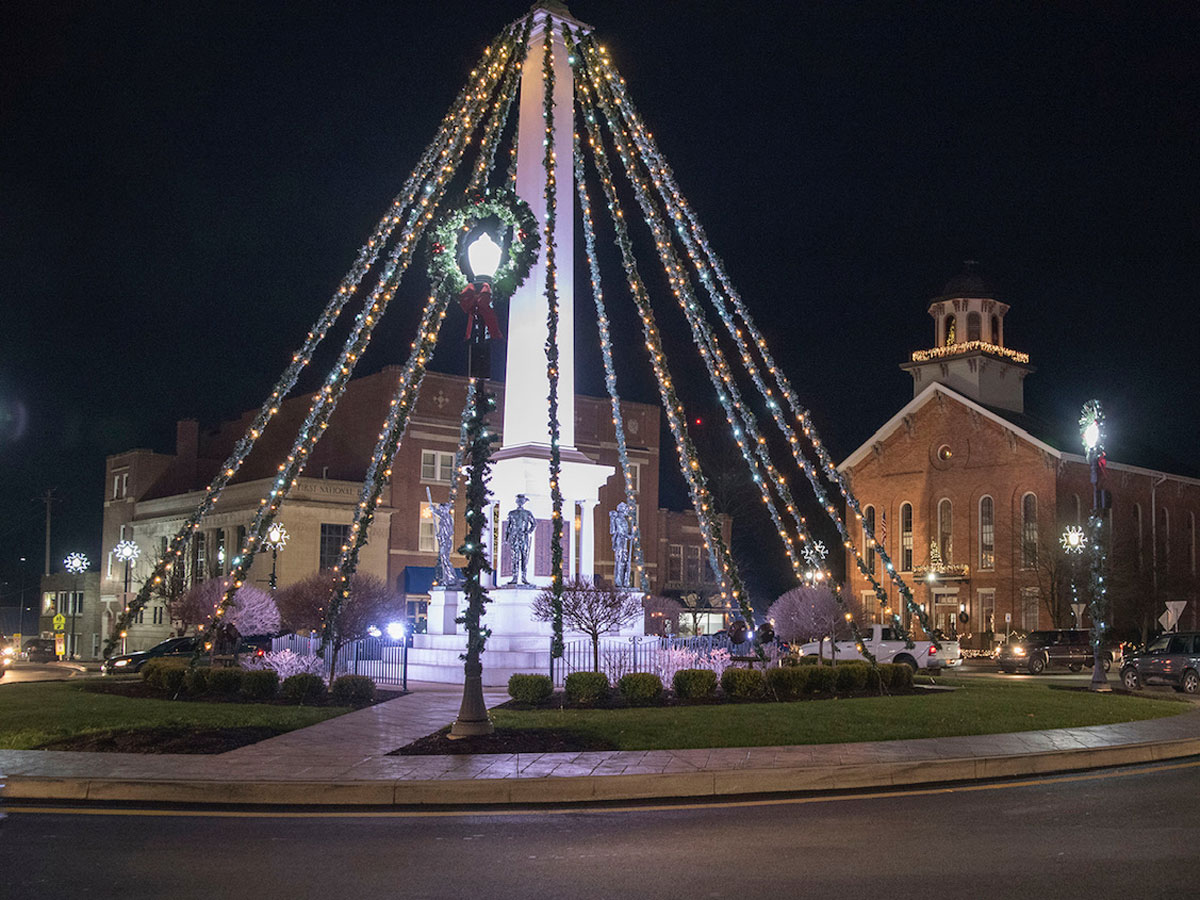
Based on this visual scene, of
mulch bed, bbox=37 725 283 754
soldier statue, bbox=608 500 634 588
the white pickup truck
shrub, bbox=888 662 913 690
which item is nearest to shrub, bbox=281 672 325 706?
mulch bed, bbox=37 725 283 754

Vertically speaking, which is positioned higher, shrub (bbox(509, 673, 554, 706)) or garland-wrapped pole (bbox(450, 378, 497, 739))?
garland-wrapped pole (bbox(450, 378, 497, 739))

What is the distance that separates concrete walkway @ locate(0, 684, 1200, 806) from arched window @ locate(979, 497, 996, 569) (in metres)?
50.6

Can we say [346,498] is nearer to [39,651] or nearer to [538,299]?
[39,651]

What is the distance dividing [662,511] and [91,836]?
2510 inches

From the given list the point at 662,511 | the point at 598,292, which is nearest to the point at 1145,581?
the point at 662,511

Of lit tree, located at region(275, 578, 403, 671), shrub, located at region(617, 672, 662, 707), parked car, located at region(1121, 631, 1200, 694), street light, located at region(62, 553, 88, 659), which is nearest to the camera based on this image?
shrub, located at region(617, 672, 662, 707)

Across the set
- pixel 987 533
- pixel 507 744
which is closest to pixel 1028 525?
pixel 987 533

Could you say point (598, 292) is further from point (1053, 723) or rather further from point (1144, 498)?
point (1144, 498)

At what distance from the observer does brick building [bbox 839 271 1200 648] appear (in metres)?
60.7

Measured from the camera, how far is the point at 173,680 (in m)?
21.6

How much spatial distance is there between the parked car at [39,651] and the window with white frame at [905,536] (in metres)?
44.4

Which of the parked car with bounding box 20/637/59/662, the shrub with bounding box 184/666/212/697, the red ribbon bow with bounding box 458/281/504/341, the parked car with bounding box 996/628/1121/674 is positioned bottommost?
the parked car with bounding box 20/637/59/662

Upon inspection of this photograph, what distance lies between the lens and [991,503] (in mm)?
65875

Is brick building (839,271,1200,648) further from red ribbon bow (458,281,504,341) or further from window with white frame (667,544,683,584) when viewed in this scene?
red ribbon bow (458,281,504,341)
